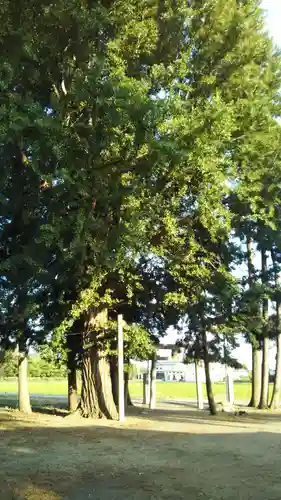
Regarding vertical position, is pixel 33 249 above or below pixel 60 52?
below

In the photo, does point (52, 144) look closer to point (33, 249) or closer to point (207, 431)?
point (33, 249)

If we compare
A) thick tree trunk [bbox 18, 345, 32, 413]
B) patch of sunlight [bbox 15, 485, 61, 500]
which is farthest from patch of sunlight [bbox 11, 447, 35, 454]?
thick tree trunk [bbox 18, 345, 32, 413]

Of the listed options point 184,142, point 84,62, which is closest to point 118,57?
point 84,62

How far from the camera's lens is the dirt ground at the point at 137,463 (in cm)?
704

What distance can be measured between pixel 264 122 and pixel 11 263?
9.09 m

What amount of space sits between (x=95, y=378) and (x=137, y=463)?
9496 mm

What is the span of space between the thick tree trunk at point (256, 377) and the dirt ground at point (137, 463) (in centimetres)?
1429

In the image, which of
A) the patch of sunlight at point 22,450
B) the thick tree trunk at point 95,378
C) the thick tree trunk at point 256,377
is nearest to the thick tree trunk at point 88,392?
the thick tree trunk at point 95,378

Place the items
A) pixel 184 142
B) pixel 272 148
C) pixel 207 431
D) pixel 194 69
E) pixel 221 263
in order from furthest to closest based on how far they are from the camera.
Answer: pixel 221 263 → pixel 272 148 → pixel 194 69 → pixel 207 431 → pixel 184 142

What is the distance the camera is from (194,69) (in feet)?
53.7

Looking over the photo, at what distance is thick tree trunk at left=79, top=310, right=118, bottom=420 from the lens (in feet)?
61.0

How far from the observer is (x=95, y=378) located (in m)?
18.8

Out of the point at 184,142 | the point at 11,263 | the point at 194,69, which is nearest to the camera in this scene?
the point at 184,142

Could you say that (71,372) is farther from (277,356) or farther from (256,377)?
(256,377)
